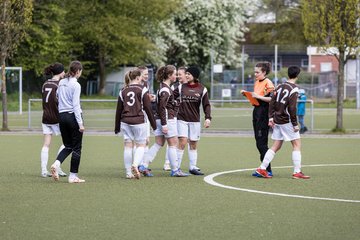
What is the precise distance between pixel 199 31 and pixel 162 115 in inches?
2253

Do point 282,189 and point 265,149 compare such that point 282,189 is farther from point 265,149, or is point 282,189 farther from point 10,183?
point 10,183

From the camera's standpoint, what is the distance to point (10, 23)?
31.8 meters

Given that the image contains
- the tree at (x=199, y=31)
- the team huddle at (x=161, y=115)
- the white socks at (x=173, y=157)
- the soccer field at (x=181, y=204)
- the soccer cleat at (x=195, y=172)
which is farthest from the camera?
the tree at (x=199, y=31)

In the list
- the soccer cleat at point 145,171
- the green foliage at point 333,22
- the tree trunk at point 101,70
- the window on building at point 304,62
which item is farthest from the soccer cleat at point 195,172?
the window on building at point 304,62

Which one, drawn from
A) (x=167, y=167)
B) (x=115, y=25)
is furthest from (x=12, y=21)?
(x=115, y=25)

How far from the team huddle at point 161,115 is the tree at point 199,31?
53.3m

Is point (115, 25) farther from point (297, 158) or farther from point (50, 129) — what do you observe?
point (297, 158)

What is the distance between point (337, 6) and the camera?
30.1 m

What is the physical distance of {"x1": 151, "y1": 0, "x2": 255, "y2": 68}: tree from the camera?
70.6 meters

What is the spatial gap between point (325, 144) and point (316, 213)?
1445cm

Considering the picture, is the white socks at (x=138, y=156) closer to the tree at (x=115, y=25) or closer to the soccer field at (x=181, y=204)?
the soccer field at (x=181, y=204)

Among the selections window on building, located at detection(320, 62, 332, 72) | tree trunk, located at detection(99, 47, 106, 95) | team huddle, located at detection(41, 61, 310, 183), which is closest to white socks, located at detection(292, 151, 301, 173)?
team huddle, located at detection(41, 61, 310, 183)

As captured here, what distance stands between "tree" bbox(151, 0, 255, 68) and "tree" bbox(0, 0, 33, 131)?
37333 mm

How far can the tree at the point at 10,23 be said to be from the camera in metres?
31.6
